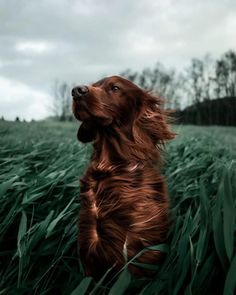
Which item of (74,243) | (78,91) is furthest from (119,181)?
(74,243)

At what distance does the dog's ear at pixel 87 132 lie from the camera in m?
1.23

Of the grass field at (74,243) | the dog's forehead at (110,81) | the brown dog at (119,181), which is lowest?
the grass field at (74,243)

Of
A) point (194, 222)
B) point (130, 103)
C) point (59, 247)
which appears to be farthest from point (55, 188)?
point (130, 103)

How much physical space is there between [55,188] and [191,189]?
2.13ft

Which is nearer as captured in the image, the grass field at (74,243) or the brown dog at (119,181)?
the brown dog at (119,181)

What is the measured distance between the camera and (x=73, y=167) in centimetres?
272

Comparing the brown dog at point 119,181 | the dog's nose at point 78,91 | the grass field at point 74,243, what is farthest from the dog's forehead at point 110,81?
the grass field at point 74,243

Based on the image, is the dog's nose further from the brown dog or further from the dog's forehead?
the dog's forehead

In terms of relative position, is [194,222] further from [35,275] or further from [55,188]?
[55,188]

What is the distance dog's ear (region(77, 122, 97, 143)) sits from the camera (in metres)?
1.23

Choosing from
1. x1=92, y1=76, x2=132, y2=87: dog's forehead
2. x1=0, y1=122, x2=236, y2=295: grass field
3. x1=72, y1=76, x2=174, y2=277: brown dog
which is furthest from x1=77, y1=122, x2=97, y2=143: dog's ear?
x1=0, y1=122, x2=236, y2=295: grass field

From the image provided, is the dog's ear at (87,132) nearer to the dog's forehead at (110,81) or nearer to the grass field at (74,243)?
the dog's forehead at (110,81)

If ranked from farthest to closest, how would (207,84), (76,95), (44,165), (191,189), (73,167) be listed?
(207,84), (44,165), (73,167), (191,189), (76,95)

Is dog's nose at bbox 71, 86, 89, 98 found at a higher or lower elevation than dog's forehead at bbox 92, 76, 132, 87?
lower
